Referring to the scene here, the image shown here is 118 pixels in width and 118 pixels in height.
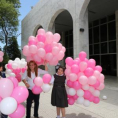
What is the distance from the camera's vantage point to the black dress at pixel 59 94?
3163 mm

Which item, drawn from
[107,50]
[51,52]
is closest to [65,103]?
[51,52]

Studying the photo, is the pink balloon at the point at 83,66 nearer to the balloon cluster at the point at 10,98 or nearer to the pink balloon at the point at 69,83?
the pink balloon at the point at 69,83

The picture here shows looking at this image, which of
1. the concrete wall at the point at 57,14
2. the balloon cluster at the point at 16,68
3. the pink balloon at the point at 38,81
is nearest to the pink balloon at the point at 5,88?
the pink balloon at the point at 38,81

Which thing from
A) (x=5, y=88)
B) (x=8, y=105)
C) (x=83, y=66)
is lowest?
(x=8, y=105)

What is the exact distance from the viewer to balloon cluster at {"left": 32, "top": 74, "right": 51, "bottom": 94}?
9.91ft

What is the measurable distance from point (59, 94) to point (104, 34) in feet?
39.8

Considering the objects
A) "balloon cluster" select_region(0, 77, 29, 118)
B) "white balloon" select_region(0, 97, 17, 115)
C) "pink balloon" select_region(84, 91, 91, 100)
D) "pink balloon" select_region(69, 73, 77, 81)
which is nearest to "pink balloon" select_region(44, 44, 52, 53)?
"pink balloon" select_region(69, 73, 77, 81)

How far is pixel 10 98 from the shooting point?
82.2 inches

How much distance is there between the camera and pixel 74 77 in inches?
129

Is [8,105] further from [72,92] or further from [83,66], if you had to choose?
[83,66]

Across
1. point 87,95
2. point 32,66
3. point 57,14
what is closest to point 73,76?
point 87,95

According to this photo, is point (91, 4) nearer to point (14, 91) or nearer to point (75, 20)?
point (75, 20)

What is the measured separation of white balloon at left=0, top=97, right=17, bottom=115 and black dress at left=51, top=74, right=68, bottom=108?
4.17ft

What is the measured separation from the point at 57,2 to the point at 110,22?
212 inches
